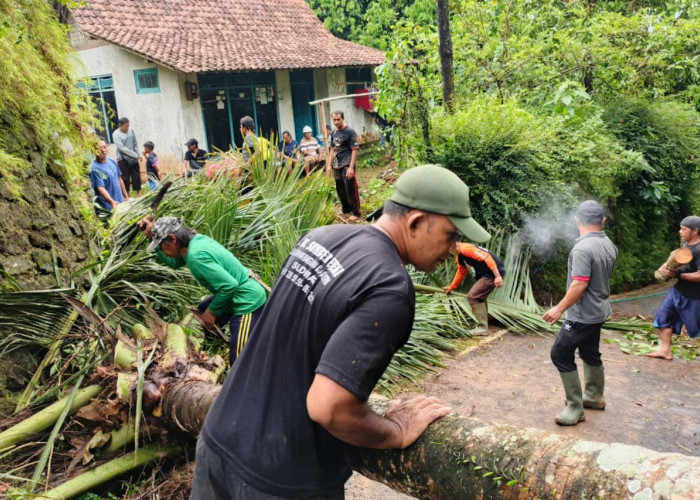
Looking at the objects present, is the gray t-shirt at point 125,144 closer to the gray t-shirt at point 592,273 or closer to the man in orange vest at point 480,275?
the man in orange vest at point 480,275

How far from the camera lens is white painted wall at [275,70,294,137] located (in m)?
17.3

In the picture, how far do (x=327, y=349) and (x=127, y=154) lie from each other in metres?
11.1

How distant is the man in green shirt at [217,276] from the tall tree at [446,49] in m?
5.35

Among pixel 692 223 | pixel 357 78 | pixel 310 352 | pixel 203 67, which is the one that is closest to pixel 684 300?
pixel 692 223

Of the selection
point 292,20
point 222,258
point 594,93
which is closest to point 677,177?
point 594,93

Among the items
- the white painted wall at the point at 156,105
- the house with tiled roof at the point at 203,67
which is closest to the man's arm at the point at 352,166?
the house with tiled roof at the point at 203,67

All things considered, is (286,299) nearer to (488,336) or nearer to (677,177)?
(488,336)

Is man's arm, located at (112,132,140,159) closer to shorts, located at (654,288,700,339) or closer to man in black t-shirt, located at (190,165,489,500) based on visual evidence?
shorts, located at (654,288,700,339)

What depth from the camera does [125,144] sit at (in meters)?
11.7

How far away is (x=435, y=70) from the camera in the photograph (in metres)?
10.1

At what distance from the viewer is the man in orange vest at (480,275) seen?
254 inches

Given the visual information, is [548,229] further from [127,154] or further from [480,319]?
[127,154]

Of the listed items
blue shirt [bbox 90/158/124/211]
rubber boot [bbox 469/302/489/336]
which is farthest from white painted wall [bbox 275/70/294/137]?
rubber boot [bbox 469/302/489/336]

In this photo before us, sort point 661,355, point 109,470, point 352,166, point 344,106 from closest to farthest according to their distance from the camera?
point 109,470
point 661,355
point 352,166
point 344,106
